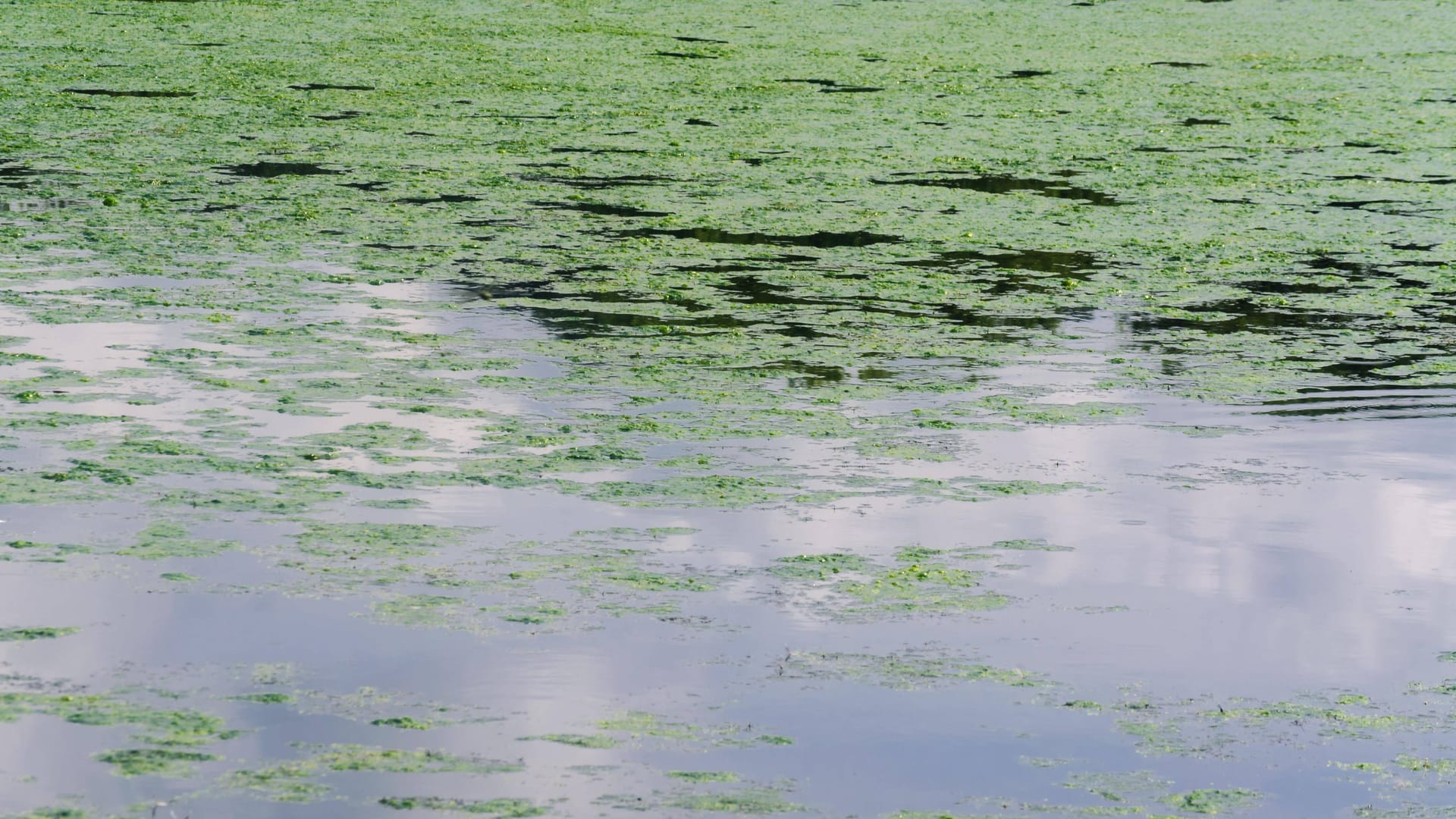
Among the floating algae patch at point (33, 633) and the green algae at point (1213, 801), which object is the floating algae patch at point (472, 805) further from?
the green algae at point (1213, 801)

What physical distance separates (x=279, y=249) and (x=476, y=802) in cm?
565

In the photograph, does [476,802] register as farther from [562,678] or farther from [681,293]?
[681,293]

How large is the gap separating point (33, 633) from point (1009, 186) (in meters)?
7.46

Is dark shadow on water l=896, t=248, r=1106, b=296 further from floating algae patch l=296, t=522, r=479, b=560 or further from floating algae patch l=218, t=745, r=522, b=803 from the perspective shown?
floating algae patch l=218, t=745, r=522, b=803

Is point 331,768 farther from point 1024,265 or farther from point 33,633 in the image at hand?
point 1024,265

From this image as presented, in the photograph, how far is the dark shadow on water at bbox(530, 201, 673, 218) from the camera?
10.2 m

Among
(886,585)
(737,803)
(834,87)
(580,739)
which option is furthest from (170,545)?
(834,87)

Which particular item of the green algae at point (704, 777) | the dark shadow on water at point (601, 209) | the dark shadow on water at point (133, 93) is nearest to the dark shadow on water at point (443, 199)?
the dark shadow on water at point (601, 209)

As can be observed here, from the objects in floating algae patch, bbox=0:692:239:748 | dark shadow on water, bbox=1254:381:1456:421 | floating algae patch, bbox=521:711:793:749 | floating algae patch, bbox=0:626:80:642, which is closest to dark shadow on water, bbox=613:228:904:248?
dark shadow on water, bbox=1254:381:1456:421

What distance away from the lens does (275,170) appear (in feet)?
36.6

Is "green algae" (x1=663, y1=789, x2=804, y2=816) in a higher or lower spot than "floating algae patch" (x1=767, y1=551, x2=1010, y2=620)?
lower

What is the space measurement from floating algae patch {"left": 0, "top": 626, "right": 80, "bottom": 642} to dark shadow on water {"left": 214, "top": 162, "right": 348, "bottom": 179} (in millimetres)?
6513

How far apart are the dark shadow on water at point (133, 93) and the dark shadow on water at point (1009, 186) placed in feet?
17.3

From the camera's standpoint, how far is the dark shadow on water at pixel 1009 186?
10926 millimetres
